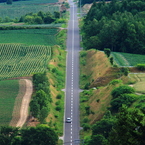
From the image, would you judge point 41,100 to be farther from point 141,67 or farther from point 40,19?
point 40,19

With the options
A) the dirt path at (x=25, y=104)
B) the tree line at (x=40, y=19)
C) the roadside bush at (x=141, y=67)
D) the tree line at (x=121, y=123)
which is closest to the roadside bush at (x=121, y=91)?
the tree line at (x=121, y=123)

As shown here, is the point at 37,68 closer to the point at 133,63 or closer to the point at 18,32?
the point at 133,63

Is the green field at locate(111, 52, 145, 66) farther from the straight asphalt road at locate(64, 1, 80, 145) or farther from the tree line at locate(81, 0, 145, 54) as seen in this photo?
the straight asphalt road at locate(64, 1, 80, 145)

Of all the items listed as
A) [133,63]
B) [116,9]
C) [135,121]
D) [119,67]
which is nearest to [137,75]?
[119,67]

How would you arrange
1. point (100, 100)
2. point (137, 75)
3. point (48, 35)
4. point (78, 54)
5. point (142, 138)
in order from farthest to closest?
1. point (48, 35)
2. point (78, 54)
3. point (137, 75)
4. point (100, 100)
5. point (142, 138)

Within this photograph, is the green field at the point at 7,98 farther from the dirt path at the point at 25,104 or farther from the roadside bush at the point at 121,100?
the roadside bush at the point at 121,100
